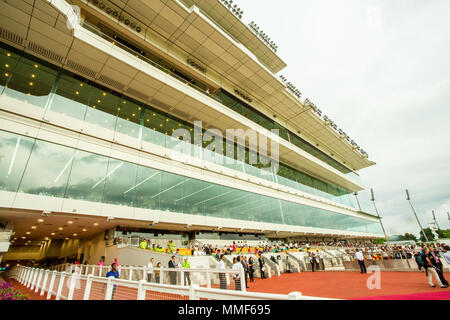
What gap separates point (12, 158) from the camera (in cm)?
1131

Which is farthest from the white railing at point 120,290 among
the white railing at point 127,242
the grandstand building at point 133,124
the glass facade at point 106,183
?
the grandstand building at point 133,124

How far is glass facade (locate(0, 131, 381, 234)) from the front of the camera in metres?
11.5

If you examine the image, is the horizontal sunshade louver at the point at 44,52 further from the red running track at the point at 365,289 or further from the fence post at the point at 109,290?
the red running track at the point at 365,289

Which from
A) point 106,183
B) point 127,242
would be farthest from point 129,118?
point 127,242

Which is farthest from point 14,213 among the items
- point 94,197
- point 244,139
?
point 244,139

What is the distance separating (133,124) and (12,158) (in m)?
8.24

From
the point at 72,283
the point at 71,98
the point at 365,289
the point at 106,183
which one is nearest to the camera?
the point at 72,283

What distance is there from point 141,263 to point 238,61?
21.3 meters

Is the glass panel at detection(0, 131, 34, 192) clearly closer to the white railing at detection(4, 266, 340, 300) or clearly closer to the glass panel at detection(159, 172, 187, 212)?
the white railing at detection(4, 266, 340, 300)

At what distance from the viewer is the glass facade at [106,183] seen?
1155 cm

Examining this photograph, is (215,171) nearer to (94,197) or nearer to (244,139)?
(244,139)

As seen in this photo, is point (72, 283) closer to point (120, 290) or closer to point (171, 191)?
point (120, 290)

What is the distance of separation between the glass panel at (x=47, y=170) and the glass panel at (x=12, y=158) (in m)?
0.26

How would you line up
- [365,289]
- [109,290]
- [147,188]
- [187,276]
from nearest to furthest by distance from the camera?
1. [109,290]
2. [365,289]
3. [187,276]
4. [147,188]
